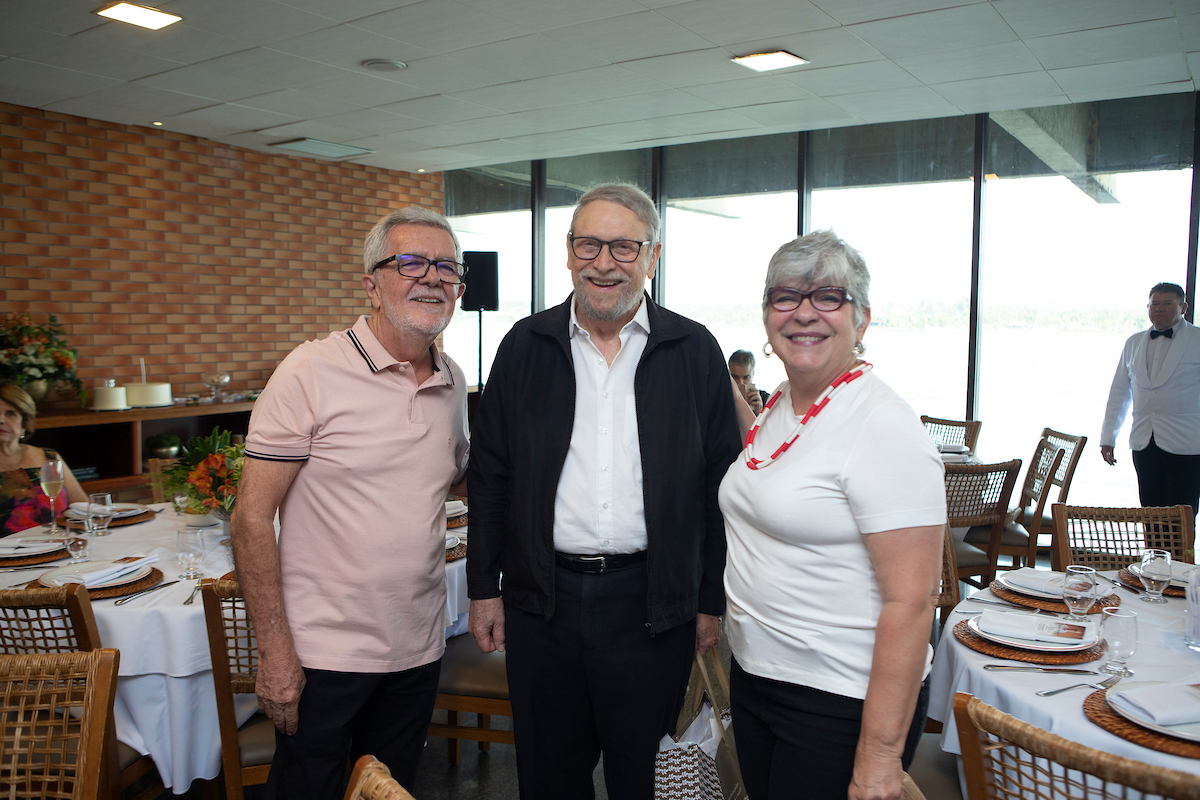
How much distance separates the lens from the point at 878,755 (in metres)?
1.40

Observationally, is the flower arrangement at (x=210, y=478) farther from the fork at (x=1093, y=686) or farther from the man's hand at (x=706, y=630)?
the fork at (x=1093, y=686)

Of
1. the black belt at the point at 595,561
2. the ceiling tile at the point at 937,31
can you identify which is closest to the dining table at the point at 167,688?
the black belt at the point at 595,561

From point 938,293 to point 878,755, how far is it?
6.08 metres

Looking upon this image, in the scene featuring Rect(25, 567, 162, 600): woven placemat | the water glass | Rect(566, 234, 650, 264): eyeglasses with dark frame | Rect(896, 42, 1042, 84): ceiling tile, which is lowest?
Rect(25, 567, 162, 600): woven placemat

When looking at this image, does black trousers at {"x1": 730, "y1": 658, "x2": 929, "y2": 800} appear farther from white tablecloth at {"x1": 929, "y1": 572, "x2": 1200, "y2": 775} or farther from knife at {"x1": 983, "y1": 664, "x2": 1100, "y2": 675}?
knife at {"x1": 983, "y1": 664, "x2": 1100, "y2": 675}

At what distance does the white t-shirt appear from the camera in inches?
55.3

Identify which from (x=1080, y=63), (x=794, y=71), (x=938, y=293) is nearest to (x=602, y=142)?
(x=794, y=71)

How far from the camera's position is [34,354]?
561 cm

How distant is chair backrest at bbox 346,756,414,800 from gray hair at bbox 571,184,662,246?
126cm

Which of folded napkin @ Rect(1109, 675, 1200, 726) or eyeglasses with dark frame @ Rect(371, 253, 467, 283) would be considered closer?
folded napkin @ Rect(1109, 675, 1200, 726)

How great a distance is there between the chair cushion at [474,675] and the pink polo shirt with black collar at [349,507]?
0.76 meters

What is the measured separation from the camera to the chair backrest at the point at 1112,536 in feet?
9.86

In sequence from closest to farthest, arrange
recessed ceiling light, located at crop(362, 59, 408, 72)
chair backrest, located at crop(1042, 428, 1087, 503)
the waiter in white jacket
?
chair backrest, located at crop(1042, 428, 1087, 503) < recessed ceiling light, located at crop(362, 59, 408, 72) < the waiter in white jacket

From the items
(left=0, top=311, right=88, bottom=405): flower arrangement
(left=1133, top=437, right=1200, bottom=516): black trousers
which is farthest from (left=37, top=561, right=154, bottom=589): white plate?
(left=1133, top=437, right=1200, bottom=516): black trousers
